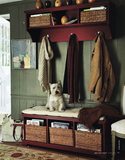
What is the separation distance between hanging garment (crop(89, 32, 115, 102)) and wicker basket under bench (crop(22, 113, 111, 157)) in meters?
0.45

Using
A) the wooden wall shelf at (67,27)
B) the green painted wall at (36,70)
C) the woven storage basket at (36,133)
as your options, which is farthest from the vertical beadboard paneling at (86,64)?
the woven storage basket at (36,133)

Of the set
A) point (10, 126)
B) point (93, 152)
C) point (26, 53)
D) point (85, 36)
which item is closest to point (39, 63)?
point (26, 53)

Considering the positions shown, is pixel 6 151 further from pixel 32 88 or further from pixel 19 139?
pixel 32 88

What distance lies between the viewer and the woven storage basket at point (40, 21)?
3.95m

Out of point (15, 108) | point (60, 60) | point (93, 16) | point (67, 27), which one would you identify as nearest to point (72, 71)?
point (60, 60)

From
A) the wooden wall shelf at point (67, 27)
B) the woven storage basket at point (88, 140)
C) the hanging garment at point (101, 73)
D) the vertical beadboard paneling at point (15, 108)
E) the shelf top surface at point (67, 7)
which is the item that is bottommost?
the woven storage basket at point (88, 140)

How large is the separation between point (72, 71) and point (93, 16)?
0.81 m

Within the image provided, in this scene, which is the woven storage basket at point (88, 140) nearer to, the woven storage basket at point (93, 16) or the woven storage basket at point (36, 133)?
the woven storage basket at point (36, 133)

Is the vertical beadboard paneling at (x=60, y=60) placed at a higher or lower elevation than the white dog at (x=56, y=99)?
higher

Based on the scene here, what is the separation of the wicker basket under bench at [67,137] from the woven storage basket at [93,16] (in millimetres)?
1316

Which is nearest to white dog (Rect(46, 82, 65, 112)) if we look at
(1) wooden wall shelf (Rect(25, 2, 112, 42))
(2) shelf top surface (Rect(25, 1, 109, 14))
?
(1) wooden wall shelf (Rect(25, 2, 112, 42))

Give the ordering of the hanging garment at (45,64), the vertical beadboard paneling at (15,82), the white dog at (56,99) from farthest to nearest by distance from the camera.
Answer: the vertical beadboard paneling at (15,82) → the hanging garment at (45,64) → the white dog at (56,99)

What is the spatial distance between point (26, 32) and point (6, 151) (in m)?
1.94

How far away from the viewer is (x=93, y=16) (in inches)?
142
